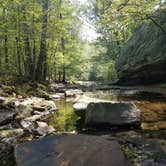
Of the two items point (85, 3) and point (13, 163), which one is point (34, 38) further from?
point (85, 3)

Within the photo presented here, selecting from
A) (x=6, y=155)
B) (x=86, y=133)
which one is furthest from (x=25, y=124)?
(x=6, y=155)

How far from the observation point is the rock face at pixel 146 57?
51.0 feet

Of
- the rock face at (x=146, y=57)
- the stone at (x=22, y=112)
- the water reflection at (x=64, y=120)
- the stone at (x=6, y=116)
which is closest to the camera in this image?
the stone at (x=6, y=116)

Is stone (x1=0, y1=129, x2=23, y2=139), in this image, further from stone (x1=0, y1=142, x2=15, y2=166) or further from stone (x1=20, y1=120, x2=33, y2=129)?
stone (x1=0, y1=142, x2=15, y2=166)

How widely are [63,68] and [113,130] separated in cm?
2374

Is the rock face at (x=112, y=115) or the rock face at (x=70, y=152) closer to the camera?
the rock face at (x=70, y=152)

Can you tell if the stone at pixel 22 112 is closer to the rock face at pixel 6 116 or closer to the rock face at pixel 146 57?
the rock face at pixel 6 116

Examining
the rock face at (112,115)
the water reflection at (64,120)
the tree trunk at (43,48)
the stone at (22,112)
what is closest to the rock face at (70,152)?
the rock face at (112,115)

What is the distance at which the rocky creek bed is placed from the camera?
355cm

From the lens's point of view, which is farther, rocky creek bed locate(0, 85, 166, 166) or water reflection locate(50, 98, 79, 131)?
water reflection locate(50, 98, 79, 131)

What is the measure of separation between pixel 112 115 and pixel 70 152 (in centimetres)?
293

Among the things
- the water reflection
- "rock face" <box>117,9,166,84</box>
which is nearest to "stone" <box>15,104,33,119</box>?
the water reflection

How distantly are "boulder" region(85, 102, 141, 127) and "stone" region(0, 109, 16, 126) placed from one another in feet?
6.69

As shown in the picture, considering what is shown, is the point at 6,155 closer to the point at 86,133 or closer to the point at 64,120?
the point at 86,133
